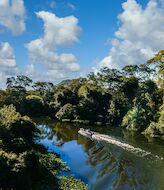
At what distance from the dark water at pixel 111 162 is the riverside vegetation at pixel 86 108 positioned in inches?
113

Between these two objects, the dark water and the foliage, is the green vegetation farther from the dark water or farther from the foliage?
the dark water

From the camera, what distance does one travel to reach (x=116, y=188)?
3678 centimetres

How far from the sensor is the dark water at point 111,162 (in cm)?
3897

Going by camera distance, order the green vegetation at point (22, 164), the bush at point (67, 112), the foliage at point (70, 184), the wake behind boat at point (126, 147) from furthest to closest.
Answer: the bush at point (67, 112)
the wake behind boat at point (126, 147)
the foliage at point (70, 184)
the green vegetation at point (22, 164)

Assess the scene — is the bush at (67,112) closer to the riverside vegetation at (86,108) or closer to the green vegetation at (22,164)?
the riverside vegetation at (86,108)

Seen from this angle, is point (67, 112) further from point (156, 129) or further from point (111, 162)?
point (111, 162)

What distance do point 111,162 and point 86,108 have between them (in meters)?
60.7

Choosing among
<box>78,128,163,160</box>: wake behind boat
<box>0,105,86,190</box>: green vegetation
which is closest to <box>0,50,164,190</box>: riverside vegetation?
<box>0,105,86,190</box>: green vegetation

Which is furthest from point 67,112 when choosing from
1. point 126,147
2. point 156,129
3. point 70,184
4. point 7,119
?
point 70,184

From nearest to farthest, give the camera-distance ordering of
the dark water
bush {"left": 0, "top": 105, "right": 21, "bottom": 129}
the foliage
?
the foliage < the dark water < bush {"left": 0, "top": 105, "right": 21, "bottom": 129}

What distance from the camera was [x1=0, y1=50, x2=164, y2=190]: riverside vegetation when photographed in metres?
40.5

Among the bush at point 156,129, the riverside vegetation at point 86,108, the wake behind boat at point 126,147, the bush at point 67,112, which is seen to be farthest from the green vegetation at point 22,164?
the bush at point 67,112

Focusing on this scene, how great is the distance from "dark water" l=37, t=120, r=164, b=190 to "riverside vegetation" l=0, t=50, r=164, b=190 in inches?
113

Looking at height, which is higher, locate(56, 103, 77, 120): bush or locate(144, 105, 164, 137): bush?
locate(56, 103, 77, 120): bush
